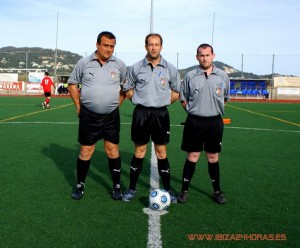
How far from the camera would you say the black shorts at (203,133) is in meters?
4.45

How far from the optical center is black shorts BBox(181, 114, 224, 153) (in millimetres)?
4445

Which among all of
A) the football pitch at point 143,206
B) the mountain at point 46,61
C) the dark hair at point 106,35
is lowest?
the football pitch at point 143,206

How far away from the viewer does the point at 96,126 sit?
14.8 feet

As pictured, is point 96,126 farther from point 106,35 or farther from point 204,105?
point 204,105

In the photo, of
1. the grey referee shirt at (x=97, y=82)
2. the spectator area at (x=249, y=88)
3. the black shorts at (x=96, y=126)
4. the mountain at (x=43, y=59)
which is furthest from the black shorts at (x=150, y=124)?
the mountain at (x=43, y=59)

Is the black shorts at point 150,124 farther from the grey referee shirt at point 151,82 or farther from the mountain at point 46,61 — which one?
the mountain at point 46,61

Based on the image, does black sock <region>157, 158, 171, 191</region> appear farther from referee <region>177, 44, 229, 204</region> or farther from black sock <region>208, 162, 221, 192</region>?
black sock <region>208, 162, 221, 192</region>

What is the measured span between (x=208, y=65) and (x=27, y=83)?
3808cm

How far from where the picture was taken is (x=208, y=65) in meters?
4.31

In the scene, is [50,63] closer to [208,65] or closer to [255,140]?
[255,140]

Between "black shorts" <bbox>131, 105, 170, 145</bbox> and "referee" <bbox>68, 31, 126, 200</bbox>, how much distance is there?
294mm

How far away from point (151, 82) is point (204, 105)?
692mm

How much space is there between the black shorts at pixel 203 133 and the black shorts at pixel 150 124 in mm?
275

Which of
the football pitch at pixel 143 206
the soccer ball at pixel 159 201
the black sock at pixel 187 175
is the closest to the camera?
the football pitch at pixel 143 206
